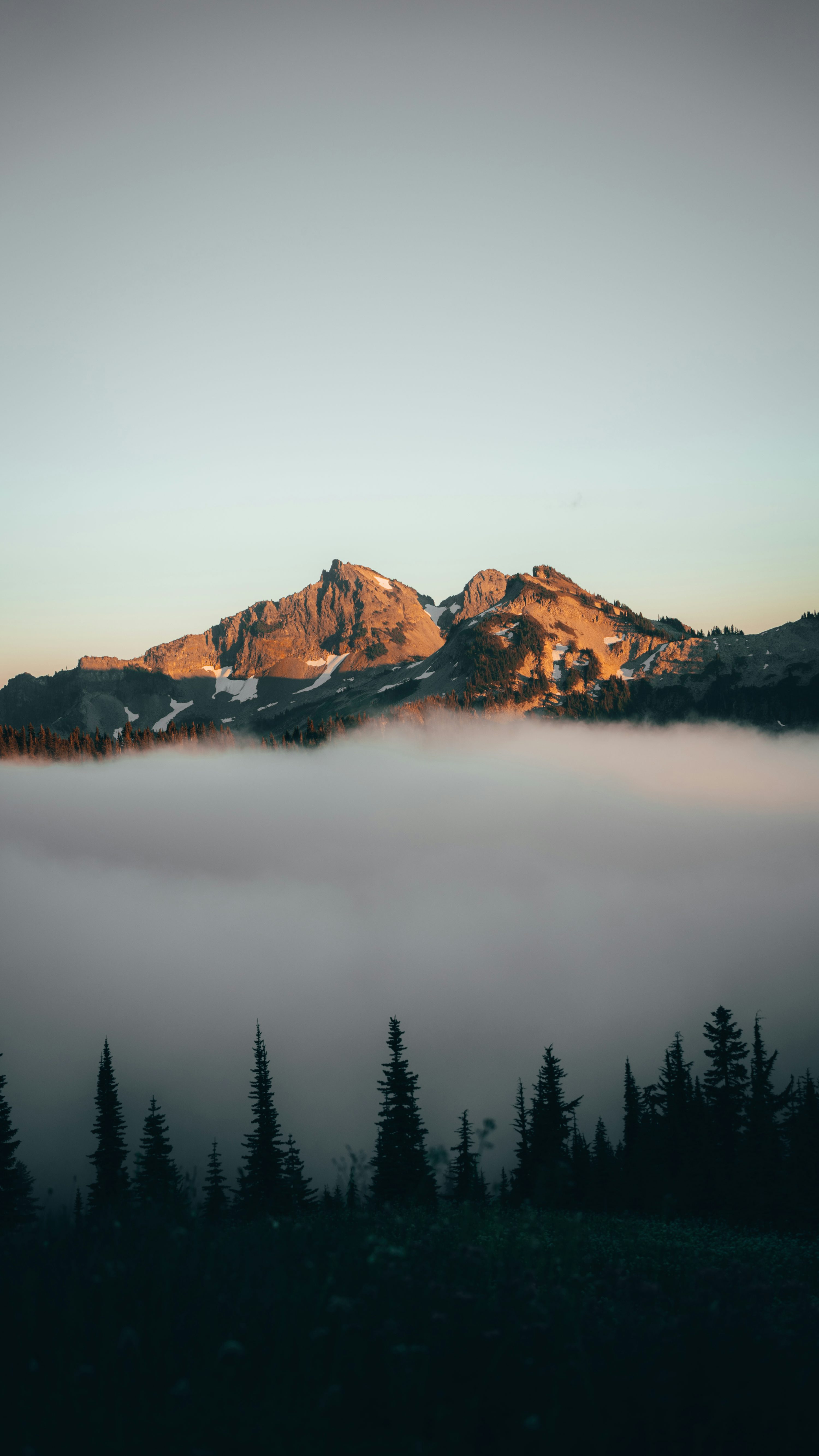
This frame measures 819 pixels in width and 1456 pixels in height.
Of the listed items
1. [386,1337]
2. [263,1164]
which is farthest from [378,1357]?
[263,1164]

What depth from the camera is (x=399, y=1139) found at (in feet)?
141

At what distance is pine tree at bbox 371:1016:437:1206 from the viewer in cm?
4034

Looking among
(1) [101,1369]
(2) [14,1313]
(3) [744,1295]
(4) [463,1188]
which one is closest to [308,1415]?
(1) [101,1369]

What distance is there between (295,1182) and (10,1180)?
16.0 meters

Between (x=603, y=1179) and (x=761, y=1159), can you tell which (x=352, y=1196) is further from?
(x=603, y=1179)

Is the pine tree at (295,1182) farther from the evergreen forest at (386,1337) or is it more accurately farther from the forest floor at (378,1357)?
the forest floor at (378,1357)

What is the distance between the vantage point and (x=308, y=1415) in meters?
7.70

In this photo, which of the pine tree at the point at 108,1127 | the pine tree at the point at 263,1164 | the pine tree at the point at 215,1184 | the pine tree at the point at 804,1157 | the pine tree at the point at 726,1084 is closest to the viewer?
the pine tree at the point at 215,1184

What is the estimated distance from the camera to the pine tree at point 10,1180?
147 ft

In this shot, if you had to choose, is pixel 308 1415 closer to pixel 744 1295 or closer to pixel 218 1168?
pixel 744 1295

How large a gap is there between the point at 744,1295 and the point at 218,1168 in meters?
41.1

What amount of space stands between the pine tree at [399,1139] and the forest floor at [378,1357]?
29065 millimetres

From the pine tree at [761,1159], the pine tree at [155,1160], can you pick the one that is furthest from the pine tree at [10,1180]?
the pine tree at [761,1159]

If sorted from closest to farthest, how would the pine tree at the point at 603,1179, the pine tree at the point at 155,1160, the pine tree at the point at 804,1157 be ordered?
the pine tree at the point at 155,1160 < the pine tree at the point at 804,1157 < the pine tree at the point at 603,1179
